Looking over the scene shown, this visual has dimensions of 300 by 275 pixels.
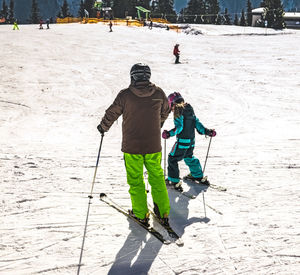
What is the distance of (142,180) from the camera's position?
3.95m

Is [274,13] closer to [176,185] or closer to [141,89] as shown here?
[176,185]

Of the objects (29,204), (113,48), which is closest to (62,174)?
(29,204)

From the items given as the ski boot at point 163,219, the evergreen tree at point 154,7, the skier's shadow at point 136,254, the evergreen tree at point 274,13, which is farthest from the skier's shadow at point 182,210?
the evergreen tree at point 154,7

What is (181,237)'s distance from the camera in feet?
12.4

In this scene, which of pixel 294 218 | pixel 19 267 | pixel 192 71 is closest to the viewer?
pixel 19 267

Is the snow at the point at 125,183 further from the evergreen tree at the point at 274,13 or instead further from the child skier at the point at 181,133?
the evergreen tree at the point at 274,13

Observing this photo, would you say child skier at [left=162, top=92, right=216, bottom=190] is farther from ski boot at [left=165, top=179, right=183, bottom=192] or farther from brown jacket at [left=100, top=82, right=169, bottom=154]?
brown jacket at [left=100, top=82, right=169, bottom=154]

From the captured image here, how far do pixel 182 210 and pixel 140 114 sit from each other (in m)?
1.49

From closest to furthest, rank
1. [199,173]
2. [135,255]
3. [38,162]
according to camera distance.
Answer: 1. [135,255]
2. [199,173]
3. [38,162]

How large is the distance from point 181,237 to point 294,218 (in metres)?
1.50

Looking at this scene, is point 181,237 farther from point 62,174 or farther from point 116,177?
point 62,174

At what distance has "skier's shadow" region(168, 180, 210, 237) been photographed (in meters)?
4.07

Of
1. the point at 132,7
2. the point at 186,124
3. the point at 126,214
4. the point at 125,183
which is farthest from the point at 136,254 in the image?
the point at 132,7

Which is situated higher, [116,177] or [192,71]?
[192,71]
